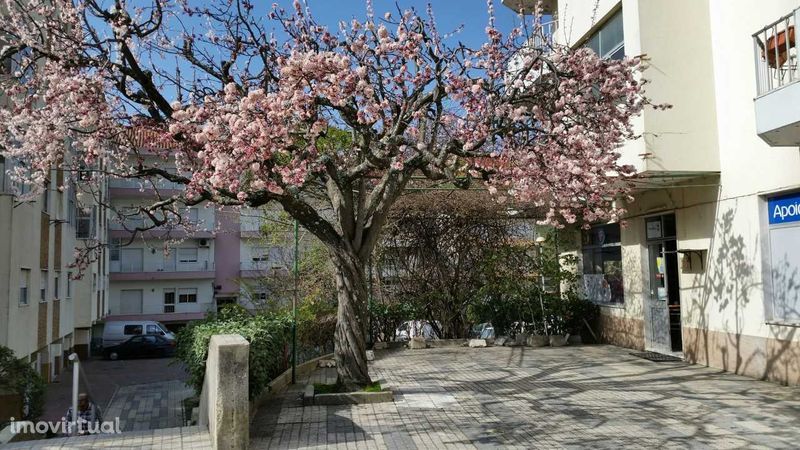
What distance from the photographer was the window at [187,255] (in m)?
42.8

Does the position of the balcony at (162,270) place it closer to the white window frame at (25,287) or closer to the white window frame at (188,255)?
the white window frame at (188,255)

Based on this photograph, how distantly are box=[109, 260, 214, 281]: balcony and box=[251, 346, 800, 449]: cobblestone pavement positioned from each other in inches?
1311

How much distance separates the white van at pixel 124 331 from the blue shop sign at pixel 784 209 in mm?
29140

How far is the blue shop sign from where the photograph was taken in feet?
31.2

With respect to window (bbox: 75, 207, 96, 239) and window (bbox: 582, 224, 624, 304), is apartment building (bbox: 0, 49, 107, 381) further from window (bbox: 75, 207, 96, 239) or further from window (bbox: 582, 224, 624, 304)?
window (bbox: 582, 224, 624, 304)

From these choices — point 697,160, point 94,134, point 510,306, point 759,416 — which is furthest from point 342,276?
point 510,306

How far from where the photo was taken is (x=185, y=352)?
974 centimetres

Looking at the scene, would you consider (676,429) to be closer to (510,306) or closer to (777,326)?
(777,326)

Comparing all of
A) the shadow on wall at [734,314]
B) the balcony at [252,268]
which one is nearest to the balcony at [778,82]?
the shadow on wall at [734,314]

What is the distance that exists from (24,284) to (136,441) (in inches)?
427

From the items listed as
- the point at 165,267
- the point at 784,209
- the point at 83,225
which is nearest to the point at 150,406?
the point at 784,209

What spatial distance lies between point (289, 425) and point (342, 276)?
2.37 m

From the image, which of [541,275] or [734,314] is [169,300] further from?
[734,314]

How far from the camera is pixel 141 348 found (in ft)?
104
